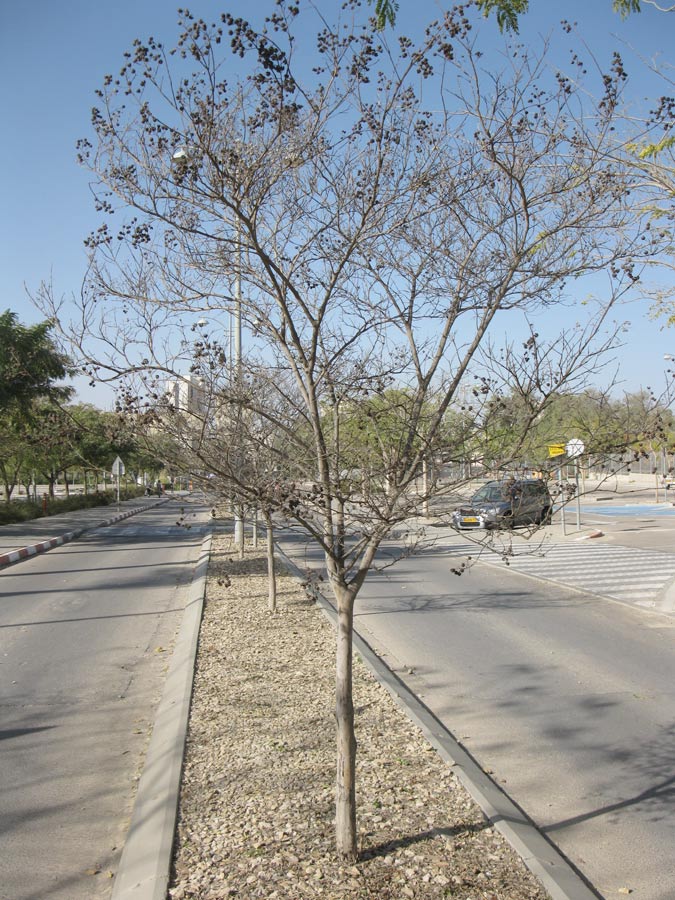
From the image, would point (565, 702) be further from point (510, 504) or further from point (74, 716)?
point (74, 716)

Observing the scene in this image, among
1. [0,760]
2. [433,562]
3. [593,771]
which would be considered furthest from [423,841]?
[433,562]

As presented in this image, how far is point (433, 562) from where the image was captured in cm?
1788

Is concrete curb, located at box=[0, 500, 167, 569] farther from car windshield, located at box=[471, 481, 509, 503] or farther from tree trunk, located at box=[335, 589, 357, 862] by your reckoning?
car windshield, located at box=[471, 481, 509, 503]

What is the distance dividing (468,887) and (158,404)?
2687 mm

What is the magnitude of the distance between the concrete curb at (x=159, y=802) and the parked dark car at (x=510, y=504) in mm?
2162

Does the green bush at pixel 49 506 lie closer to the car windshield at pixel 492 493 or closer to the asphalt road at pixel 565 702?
the asphalt road at pixel 565 702

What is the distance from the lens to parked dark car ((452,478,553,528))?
3.73 m

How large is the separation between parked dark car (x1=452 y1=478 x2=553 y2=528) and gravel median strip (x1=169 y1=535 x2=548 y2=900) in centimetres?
161

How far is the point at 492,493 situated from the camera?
385cm

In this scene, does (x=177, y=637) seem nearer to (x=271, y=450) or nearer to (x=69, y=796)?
→ (x=69, y=796)

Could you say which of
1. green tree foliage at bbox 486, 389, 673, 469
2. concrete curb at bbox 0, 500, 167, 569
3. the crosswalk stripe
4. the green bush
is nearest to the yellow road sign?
green tree foliage at bbox 486, 389, 673, 469

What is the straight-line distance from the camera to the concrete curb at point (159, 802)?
3.58 meters

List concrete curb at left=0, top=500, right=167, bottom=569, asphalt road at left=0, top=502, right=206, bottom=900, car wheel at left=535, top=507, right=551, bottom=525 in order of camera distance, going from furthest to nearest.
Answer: concrete curb at left=0, top=500, right=167, bottom=569 < asphalt road at left=0, top=502, right=206, bottom=900 < car wheel at left=535, top=507, right=551, bottom=525

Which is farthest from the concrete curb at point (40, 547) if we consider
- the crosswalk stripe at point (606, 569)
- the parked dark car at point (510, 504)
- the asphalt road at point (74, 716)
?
the parked dark car at point (510, 504)
